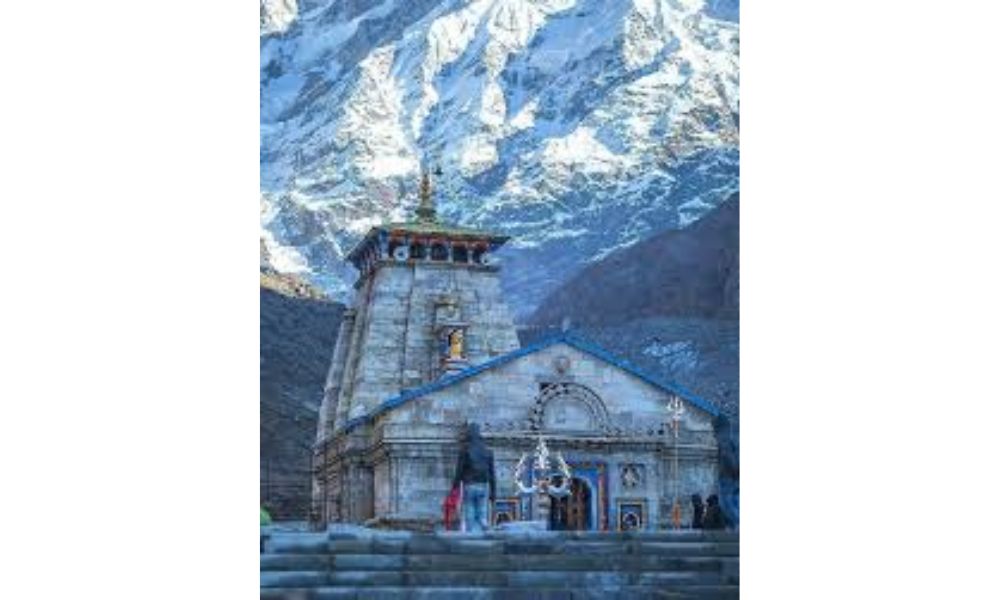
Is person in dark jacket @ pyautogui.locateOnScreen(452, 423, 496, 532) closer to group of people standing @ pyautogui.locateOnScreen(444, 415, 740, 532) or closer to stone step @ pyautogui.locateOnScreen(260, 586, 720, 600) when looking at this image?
group of people standing @ pyautogui.locateOnScreen(444, 415, 740, 532)

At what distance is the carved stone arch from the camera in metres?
16.9

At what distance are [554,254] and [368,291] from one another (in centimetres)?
241

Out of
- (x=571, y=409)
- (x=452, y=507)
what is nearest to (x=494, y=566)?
(x=452, y=507)

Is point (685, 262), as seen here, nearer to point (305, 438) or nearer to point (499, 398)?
point (499, 398)

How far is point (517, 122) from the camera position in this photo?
17.1m

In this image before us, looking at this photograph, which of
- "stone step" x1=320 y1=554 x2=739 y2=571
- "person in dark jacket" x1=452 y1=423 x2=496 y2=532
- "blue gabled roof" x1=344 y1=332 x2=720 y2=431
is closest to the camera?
"stone step" x1=320 y1=554 x2=739 y2=571

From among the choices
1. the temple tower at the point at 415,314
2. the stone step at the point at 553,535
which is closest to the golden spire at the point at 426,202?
the temple tower at the point at 415,314

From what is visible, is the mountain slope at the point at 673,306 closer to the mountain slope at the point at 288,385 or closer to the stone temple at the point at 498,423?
the stone temple at the point at 498,423

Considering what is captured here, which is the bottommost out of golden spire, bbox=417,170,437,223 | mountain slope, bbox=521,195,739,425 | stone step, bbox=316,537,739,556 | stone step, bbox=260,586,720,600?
stone step, bbox=260,586,720,600

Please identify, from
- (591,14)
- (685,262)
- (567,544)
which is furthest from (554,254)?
(567,544)

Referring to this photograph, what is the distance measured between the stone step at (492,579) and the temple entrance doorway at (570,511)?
7.86 feet

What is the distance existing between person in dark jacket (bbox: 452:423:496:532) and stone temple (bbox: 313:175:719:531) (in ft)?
2.80

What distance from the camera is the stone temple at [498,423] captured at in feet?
54.2

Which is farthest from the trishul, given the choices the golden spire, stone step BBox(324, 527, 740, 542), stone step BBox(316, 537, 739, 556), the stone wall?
the golden spire
